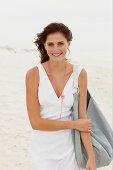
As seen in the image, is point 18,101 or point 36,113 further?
point 18,101

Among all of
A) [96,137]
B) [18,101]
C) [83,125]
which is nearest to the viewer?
[83,125]

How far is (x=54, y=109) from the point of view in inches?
105

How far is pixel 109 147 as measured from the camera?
2.74 m

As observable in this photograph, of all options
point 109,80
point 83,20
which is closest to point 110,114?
point 109,80

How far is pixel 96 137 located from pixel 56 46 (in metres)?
0.81

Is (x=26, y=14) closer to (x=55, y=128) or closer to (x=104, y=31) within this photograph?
(x=104, y=31)

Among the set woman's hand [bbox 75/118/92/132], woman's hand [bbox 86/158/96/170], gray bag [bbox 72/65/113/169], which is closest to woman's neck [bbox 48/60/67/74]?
gray bag [bbox 72/65/113/169]

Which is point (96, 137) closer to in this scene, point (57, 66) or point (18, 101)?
point (57, 66)

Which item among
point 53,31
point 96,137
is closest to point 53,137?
point 96,137

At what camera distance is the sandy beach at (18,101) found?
5.52m

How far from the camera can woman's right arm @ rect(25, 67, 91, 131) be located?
2629mm

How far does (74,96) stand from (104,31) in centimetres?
3082

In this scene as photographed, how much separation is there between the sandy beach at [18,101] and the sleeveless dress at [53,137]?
2.46 meters

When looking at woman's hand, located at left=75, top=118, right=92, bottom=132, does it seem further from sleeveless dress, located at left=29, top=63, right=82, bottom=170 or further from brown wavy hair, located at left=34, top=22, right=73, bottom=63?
brown wavy hair, located at left=34, top=22, right=73, bottom=63
